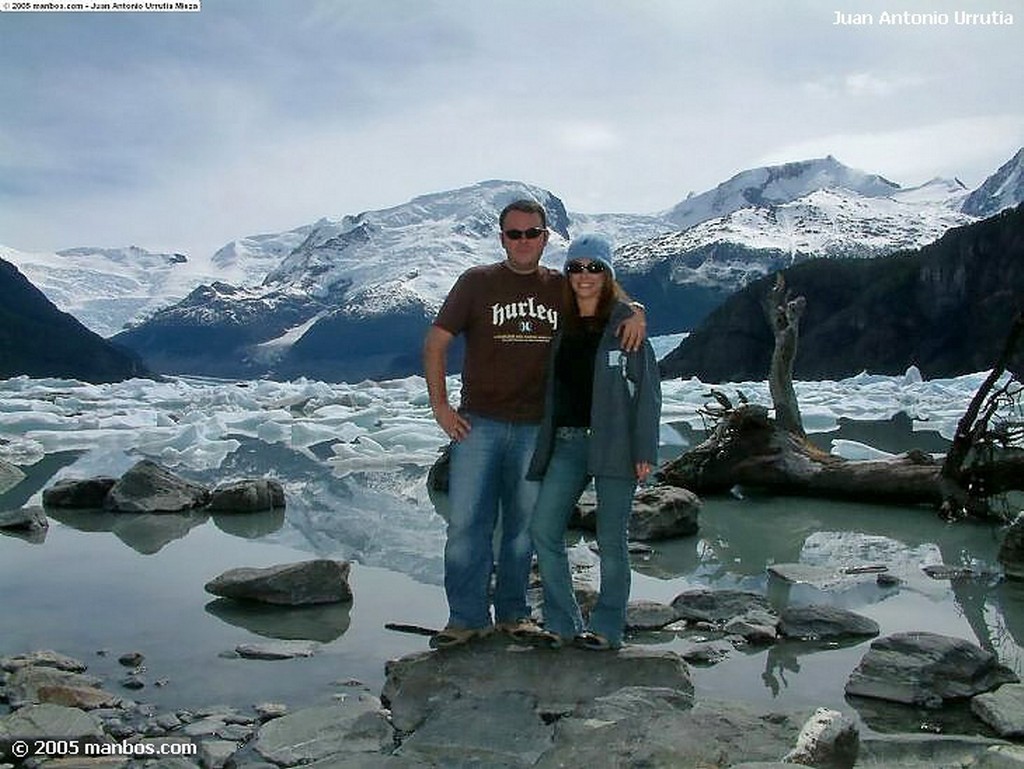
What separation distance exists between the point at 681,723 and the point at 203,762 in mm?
1673

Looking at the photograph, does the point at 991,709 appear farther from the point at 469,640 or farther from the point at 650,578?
the point at 650,578

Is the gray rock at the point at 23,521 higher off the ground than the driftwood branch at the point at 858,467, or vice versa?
the driftwood branch at the point at 858,467

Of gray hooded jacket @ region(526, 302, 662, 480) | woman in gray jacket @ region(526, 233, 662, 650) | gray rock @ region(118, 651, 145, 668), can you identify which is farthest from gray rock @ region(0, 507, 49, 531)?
gray hooded jacket @ region(526, 302, 662, 480)

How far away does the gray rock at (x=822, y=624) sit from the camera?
16.0 ft

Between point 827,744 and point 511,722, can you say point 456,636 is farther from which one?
point 827,744

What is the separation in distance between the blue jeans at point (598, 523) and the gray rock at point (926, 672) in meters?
1.07

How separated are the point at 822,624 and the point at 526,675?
6.05 feet

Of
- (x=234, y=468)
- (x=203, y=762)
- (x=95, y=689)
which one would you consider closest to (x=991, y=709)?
(x=203, y=762)

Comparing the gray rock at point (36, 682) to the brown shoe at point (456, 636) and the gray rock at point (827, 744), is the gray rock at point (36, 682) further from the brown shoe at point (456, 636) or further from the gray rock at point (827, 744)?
the gray rock at point (827, 744)

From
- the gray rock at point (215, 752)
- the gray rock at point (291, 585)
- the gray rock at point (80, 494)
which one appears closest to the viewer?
the gray rock at point (215, 752)

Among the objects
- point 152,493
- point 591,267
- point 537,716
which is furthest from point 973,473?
point 152,493

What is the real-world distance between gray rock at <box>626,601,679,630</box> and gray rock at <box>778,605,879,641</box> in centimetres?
60

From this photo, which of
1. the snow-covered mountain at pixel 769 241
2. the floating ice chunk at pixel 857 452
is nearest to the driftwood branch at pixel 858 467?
the floating ice chunk at pixel 857 452

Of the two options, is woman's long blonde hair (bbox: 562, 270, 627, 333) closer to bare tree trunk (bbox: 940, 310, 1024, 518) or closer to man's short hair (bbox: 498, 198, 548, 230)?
man's short hair (bbox: 498, 198, 548, 230)
